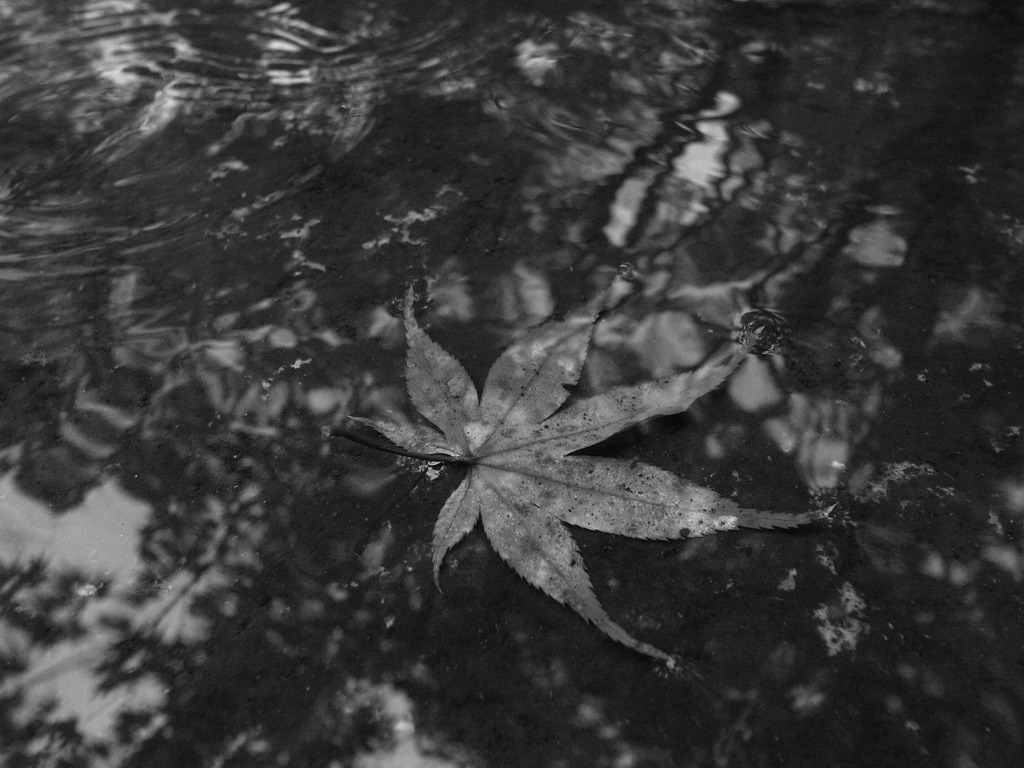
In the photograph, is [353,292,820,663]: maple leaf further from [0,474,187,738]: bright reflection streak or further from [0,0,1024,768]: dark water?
[0,474,187,738]: bright reflection streak

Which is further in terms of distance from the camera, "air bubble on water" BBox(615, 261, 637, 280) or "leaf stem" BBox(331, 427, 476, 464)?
"air bubble on water" BBox(615, 261, 637, 280)

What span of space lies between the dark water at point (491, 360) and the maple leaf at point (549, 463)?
0.17 feet

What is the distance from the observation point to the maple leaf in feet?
4.81

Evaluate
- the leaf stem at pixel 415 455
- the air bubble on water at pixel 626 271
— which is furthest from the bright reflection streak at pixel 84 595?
the air bubble on water at pixel 626 271

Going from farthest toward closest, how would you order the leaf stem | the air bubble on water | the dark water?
the air bubble on water
the leaf stem
the dark water

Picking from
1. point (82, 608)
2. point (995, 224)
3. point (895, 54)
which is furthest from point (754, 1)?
point (82, 608)

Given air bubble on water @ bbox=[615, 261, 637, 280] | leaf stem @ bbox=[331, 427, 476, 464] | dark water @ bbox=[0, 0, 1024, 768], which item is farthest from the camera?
air bubble on water @ bbox=[615, 261, 637, 280]

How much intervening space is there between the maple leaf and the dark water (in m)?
0.05

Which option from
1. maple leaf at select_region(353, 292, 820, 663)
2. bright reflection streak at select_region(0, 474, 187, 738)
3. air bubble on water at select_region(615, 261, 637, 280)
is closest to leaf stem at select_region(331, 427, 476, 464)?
maple leaf at select_region(353, 292, 820, 663)

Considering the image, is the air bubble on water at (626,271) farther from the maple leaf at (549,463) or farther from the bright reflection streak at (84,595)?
the bright reflection streak at (84,595)

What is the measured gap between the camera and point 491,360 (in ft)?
5.90

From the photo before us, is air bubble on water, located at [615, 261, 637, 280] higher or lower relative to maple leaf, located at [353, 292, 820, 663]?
higher

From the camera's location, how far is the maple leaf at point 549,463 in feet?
4.81

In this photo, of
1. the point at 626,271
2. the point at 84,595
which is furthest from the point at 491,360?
the point at 84,595
